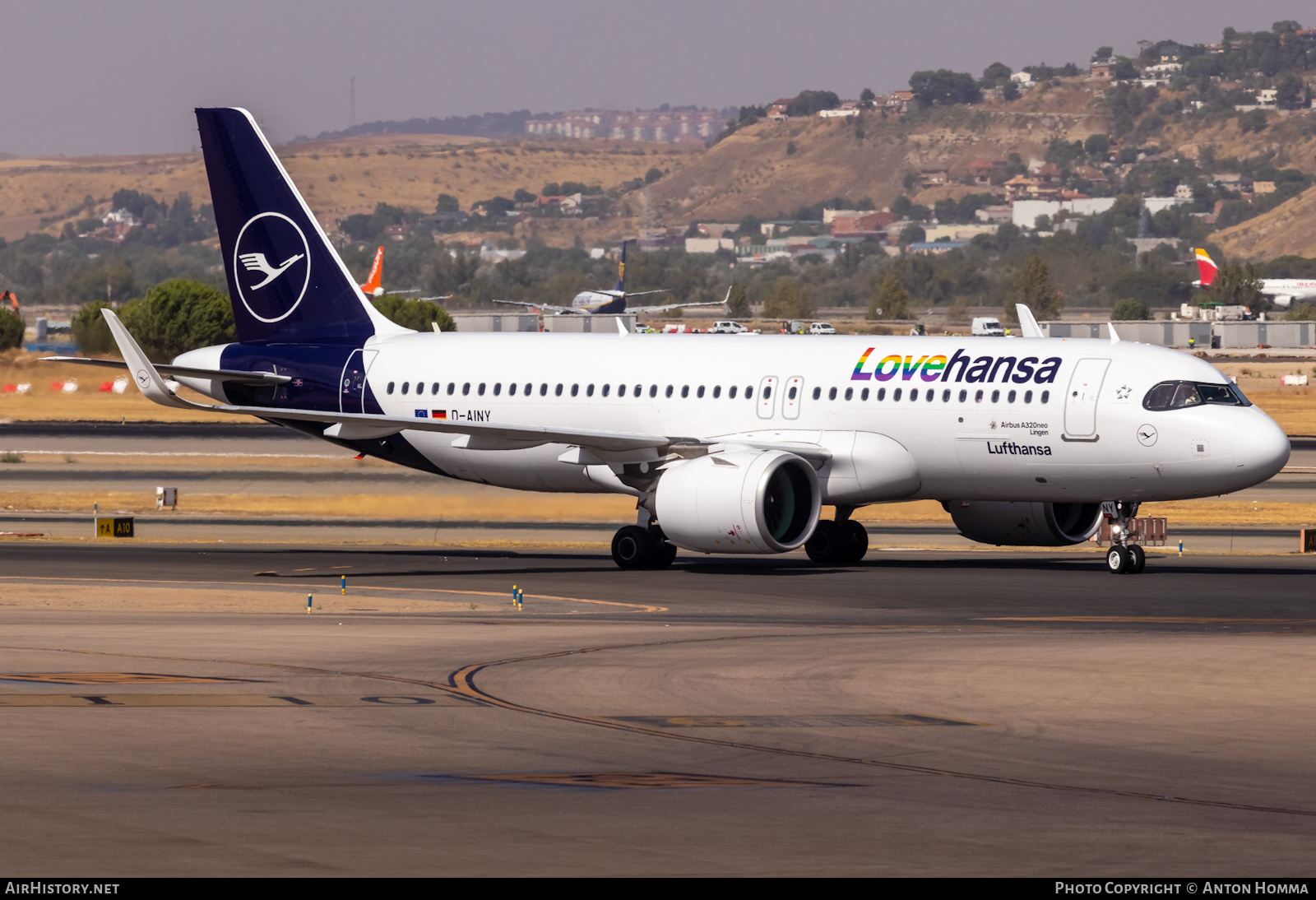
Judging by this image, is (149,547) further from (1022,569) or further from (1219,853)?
(1219,853)

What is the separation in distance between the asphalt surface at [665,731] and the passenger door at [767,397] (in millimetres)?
6180

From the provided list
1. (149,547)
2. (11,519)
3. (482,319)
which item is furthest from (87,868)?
(482,319)

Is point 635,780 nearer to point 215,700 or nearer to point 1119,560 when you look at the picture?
point 215,700

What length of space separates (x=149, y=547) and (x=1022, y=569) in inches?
763

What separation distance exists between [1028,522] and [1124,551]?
10.2ft

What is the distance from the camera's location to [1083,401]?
38.6 meters

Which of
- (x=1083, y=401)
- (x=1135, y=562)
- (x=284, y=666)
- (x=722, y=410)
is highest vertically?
(x=1083, y=401)

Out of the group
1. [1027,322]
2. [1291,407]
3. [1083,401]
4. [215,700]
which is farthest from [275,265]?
[1291,407]

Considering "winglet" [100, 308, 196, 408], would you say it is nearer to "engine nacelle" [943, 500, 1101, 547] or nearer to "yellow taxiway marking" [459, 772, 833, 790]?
"engine nacelle" [943, 500, 1101, 547]

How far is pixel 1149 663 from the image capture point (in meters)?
25.0

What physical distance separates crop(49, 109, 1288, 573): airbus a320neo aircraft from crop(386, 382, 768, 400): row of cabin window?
38mm

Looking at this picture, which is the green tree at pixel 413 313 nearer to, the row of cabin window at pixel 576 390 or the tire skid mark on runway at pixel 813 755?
the row of cabin window at pixel 576 390

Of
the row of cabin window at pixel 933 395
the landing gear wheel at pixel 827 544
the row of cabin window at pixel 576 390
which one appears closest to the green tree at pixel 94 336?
the row of cabin window at pixel 576 390

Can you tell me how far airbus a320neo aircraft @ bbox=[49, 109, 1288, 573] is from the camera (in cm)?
3834
